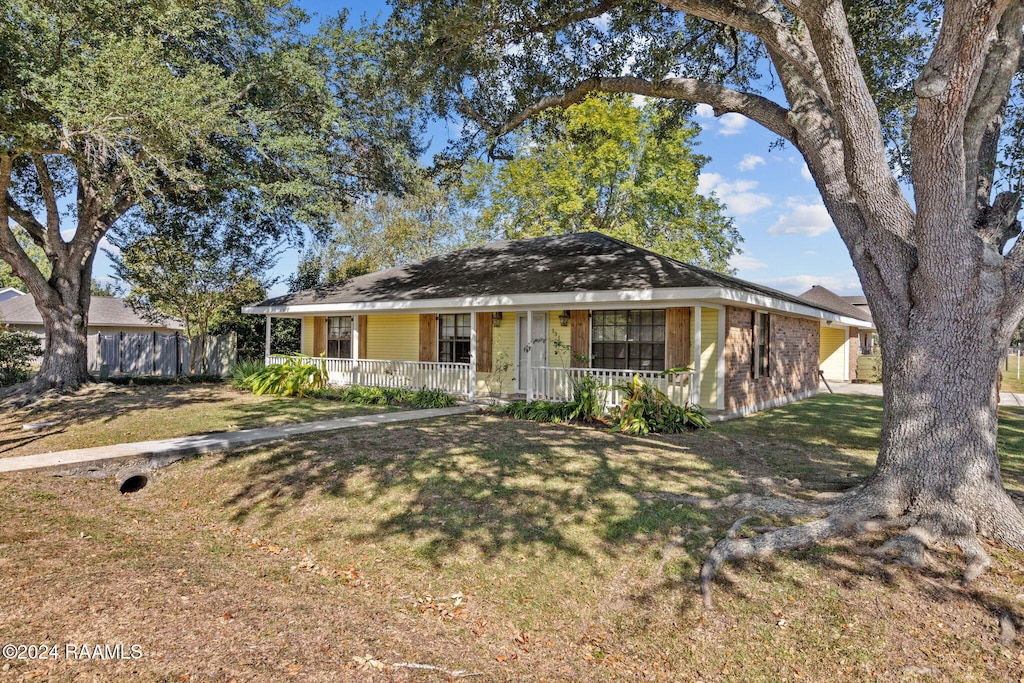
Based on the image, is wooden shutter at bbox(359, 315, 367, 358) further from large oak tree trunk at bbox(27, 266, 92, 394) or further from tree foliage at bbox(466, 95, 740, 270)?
tree foliage at bbox(466, 95, 740, 270)

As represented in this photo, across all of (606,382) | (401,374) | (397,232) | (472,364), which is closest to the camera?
(606,382)

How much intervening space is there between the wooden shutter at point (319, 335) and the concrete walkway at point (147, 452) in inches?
354

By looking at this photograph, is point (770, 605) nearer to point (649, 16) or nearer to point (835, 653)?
point (835, 653)

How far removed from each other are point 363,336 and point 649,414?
33.4 feet

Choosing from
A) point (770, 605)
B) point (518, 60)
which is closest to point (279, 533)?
point (770, 605)

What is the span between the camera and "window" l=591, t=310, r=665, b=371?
475 inches

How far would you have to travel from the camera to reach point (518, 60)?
9.96 m

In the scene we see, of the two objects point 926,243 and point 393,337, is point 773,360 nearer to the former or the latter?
point 926,243

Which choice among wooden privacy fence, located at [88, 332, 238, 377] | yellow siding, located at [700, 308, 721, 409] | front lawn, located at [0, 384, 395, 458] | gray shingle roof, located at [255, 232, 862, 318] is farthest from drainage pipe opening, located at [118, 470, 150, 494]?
wooden privacy fence, located at [88, 332, 238, 377]

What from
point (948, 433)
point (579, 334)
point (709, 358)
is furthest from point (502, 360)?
point (948, 433)

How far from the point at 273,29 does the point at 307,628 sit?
51.2 feet

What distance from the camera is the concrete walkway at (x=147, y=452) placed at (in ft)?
22.2

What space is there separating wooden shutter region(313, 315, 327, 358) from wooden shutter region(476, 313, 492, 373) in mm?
6334

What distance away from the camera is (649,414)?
980 cm
